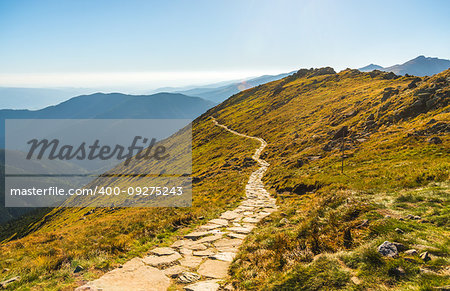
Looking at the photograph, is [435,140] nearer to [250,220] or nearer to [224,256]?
[250,220]

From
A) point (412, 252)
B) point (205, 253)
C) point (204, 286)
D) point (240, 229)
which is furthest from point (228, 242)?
point (412, 252)

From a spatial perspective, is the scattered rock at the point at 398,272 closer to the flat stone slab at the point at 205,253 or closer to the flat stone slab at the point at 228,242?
the flat stone slab at the point at 228,242

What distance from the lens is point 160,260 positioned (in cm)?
958

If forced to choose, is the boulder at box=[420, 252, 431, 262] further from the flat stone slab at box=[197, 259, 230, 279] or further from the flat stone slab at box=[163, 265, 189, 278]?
the flat stone slab at box=[163, 265, 189, 278]

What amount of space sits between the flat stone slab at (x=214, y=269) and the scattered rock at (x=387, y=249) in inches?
198

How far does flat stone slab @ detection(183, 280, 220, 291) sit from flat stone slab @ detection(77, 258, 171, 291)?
0.81 metres

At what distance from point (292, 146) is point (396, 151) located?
28.1m

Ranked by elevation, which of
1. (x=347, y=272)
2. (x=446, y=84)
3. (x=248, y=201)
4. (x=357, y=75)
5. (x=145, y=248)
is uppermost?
(x=357, y=75)

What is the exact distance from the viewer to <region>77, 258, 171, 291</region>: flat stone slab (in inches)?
282


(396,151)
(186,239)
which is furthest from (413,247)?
(396,151)

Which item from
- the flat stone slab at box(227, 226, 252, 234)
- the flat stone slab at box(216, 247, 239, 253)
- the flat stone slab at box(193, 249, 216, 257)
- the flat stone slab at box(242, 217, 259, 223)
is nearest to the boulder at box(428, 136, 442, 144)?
the flat stone slab at box(242, 217, 259, 223)

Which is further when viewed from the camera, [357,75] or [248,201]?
[357,75]

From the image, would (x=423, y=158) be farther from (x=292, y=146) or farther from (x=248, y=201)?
(x=292, y=146)

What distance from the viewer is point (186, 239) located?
40.1 ft
